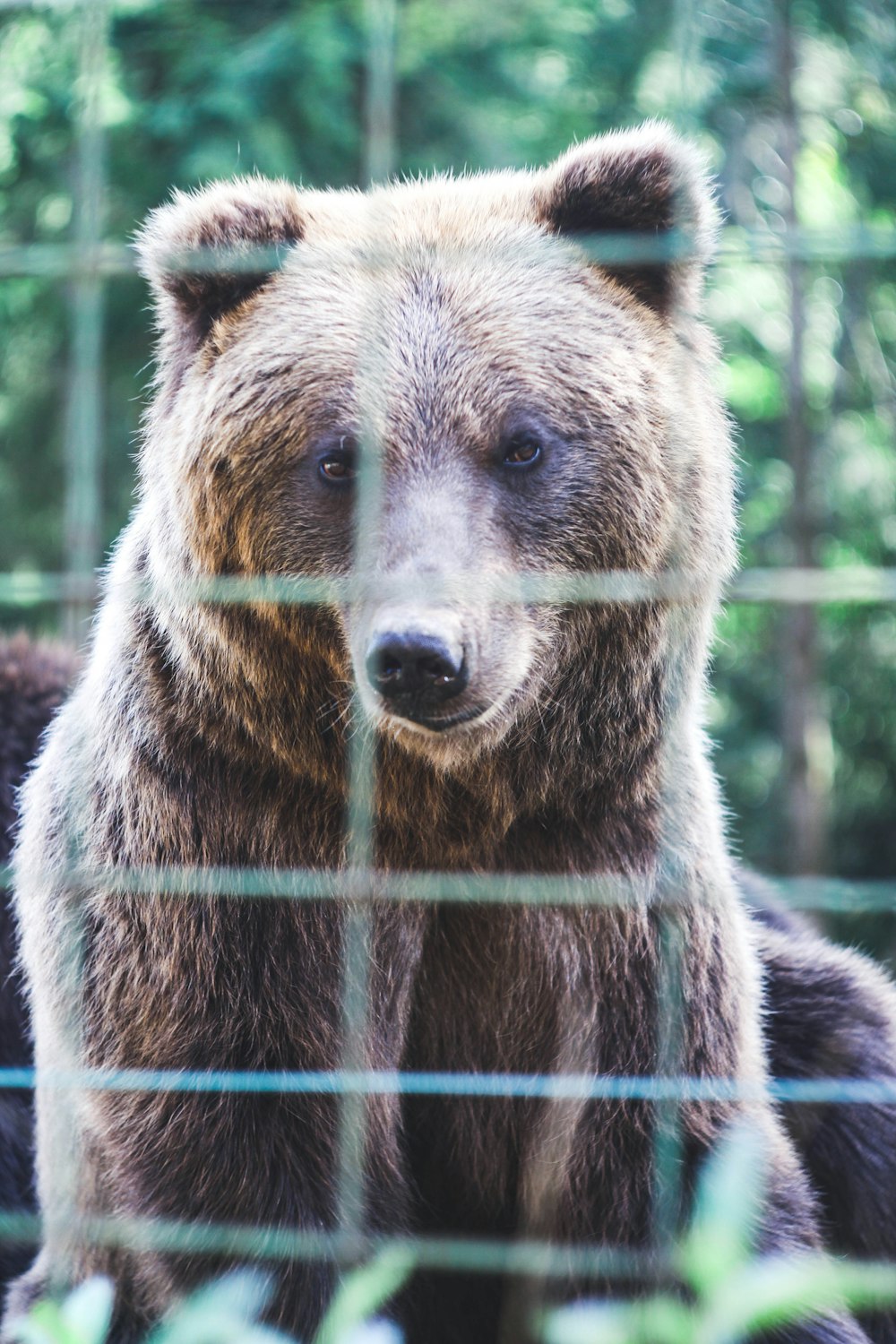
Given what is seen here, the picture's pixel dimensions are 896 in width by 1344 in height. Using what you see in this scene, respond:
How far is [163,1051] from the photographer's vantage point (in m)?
2.19

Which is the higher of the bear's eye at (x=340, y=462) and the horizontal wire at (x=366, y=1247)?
the bear's eye at (x=340, y=462)

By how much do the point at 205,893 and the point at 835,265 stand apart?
4.75 metres

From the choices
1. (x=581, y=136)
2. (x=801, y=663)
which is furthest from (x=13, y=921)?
(x=581, y=136)

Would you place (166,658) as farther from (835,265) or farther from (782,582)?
(835,265)

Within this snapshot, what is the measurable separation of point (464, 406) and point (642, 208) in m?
0.48

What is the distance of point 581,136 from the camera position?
5.95 m

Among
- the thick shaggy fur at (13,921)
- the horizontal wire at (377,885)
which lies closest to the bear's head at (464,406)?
the horizontal wire at (377,885)

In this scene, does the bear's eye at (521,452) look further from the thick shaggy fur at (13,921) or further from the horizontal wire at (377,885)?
the thick shaggy fur at (13,921)

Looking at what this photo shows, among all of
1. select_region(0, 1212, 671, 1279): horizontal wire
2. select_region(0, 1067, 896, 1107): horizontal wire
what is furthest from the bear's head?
select_region(0, 1212, 671, 1279): horizontal wire

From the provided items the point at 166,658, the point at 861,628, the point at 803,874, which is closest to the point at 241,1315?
the point at 166,658

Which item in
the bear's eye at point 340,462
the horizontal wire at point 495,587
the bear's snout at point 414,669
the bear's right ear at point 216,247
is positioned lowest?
the bear's snout at point 414,669

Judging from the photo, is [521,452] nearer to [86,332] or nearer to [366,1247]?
[86,332]

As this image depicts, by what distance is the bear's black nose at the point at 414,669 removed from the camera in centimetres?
186

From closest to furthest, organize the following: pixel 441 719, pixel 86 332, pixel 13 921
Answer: pixel 441 719, pixel 86 332, pixel 13 921
